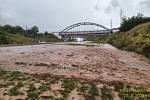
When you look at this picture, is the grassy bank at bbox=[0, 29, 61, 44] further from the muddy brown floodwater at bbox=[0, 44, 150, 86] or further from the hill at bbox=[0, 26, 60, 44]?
the muddy brown floodwater at bbox=[0, 44, 150, 86]

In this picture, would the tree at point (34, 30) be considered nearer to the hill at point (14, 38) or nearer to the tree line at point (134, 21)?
the hill at point (14, 38)

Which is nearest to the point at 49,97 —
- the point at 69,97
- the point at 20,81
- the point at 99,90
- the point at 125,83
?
the point at 69,97

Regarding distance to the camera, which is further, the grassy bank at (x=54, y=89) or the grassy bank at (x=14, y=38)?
the grassy bank at (x=14, y=38)

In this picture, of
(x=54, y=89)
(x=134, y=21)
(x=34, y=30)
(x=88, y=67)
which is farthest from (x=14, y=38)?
(x=54, y=89)

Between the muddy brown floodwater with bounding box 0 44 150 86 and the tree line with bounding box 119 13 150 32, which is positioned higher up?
the tree line with bounding box 119 13 150 32

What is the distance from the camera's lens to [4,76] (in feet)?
55.9

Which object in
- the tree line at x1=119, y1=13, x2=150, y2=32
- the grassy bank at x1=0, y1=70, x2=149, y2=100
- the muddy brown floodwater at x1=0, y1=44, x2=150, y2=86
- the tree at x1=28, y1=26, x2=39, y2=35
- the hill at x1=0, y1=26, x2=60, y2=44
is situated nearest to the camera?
the grassy bank at x1=0, y1=70, x2=149, y2=100

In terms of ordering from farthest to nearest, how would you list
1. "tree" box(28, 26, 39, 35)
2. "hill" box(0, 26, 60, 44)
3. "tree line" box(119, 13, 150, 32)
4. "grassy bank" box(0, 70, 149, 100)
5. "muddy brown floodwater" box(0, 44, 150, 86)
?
1. "tree" box(28, 26, 39, 35)
2. "hill" box(0, 26, 60, 44)
3. "tree line" box(119, 13, 150, 32)
4. "muddy brown floodwater" box(0, 44, 150, 86)
5. "grassy bank" box(0, 70, 149, 100)

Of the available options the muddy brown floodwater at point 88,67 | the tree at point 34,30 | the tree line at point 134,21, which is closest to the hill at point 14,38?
the tree at point 34,30

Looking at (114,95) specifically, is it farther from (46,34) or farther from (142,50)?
(46,34)

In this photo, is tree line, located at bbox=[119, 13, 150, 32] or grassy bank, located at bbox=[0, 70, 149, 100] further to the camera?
tree line, located at bbox=[119, 13, 150, 32]

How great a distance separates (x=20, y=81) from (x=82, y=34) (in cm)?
18073

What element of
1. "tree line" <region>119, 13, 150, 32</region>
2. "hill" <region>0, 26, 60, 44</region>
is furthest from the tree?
"tree line" <region>119, 13, 150, 32</region>

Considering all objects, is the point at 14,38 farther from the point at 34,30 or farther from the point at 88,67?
the point at 88,67
